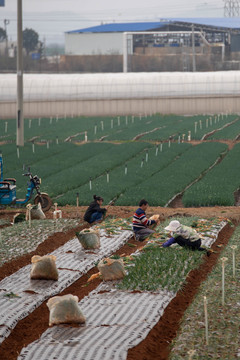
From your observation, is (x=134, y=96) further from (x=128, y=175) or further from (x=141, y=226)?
(x=141, y=226)

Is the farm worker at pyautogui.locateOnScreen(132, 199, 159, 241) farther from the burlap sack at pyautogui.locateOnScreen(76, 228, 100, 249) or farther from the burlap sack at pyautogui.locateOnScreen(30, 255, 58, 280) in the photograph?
the burlap sack at pyautogui.locateOnScreen(30, 255, 58, 280)

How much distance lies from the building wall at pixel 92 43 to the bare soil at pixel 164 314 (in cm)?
9422

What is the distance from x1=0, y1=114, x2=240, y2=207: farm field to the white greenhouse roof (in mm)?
5337

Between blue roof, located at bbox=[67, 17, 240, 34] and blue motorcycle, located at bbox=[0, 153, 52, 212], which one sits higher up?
blue roof, located at bbox=[67, 17, 240, 34]

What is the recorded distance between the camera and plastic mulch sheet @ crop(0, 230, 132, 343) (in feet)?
36.2

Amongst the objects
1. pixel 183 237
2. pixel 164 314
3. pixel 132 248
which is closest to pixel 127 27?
pixel 132 248

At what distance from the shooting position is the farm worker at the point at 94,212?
1778 centimetres

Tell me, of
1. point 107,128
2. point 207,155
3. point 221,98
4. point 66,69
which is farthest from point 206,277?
point 66,69

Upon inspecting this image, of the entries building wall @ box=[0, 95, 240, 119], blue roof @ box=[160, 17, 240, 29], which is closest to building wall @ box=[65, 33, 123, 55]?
blue roof @ box=[160, 17, 240, 29]

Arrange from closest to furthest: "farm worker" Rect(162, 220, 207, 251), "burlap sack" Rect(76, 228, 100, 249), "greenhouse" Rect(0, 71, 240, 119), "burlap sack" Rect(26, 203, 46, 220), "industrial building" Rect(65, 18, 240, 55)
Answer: "farm worker" Rect(162, 220, 207, 251) < "burlap sack" Rect(76, 228, 100, 249) < "burlap sack" Rect(26, 203, 46, 220) < "greenhouse" Rect(0, 71, 240, 119) < "industrial building" Rect(65, 18, 240, 55)

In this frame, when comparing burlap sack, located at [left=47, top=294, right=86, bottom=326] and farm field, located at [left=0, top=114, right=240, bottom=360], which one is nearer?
farm field, located at [left=0, top=114, right=240, bottom=360]

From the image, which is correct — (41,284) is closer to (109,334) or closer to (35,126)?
(109,334)

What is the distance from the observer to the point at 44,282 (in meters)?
12.8

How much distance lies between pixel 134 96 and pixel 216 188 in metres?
31.7
